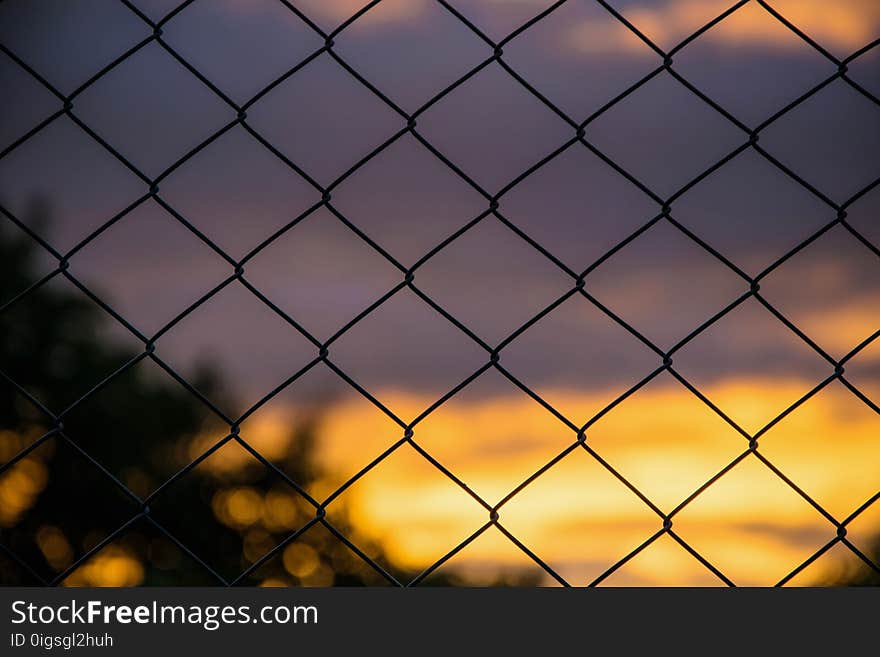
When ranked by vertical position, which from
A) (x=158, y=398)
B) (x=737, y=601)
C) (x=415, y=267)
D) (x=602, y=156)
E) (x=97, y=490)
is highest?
(x=158, y=398)

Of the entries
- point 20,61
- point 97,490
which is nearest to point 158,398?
point 97,490

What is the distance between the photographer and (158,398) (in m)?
20.1

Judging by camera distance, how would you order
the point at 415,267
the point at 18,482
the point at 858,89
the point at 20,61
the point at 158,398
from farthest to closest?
the point at 158,398 → the point at 18,482 → the point at 858,89 → the point at 415,267 → the point at 20,61

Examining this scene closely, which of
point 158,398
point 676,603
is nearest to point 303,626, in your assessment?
point 676,603

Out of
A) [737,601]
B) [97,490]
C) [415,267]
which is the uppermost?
[97,490]

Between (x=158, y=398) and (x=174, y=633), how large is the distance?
1963cm

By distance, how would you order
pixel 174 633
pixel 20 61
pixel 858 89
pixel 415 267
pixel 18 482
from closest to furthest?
pixel 174 633 → pixel 20 61 → pixel 415 267 → pixel 858 89 → pixel 18 482

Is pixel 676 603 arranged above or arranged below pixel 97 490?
below

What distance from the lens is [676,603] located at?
4.07 ft

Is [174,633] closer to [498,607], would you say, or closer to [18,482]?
[498,607]

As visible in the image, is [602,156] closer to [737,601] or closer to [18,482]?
[737,601]

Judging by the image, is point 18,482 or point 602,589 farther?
point 18,482

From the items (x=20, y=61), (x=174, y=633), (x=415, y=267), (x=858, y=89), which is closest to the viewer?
(x=174, y=633)

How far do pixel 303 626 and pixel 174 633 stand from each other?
5.5 inches
